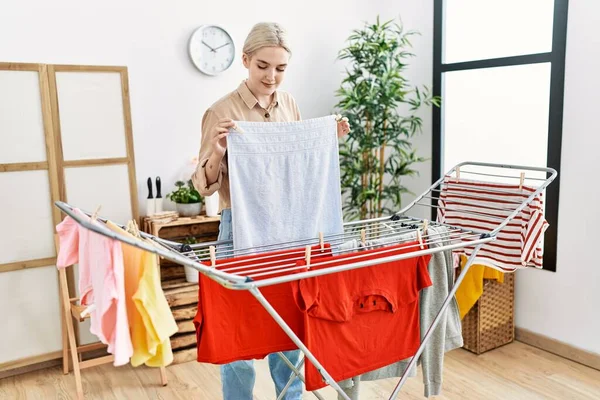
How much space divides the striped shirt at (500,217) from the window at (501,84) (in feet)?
3.52

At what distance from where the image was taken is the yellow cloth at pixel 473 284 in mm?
3189

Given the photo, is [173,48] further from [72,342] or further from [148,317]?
[148,317]

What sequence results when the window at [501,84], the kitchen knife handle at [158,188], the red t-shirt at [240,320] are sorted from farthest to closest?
the kitchen knife handle at [158,188], the window at [501,84], the red t-shirt at [240,320]

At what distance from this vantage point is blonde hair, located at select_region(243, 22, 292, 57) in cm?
197

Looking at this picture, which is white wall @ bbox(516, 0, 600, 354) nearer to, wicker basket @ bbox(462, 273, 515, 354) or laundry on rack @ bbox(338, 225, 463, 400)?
wicker basket @ bbox(462, 273, 515, 354)

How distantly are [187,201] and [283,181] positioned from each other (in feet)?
5.62

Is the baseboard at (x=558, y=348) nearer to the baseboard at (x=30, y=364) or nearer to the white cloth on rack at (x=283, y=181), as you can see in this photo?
the white cloth on rack at (x=283, y=181)

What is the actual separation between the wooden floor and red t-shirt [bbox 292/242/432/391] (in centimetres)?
114

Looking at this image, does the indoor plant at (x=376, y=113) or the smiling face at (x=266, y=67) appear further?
the indoor plant at (x=376, y=113)

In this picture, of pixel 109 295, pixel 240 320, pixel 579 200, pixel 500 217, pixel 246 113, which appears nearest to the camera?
pixel 109 295

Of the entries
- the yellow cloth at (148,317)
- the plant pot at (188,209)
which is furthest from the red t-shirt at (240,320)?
the plant pot at (188,209)

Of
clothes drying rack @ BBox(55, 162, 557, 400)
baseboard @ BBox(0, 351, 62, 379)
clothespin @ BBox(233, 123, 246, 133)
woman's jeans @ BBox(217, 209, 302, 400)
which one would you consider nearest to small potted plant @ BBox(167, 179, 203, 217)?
baseboard @ BBox(0, 351, 62, 379)

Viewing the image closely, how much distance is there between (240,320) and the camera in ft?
5.60

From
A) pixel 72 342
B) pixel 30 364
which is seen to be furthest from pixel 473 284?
pixel 30 364
